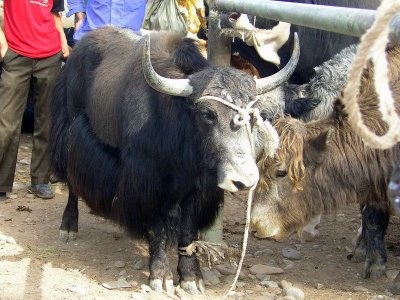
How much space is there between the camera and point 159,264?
4.27m

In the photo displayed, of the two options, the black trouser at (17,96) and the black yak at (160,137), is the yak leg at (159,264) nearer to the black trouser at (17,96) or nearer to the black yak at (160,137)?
the black yak at (160,137)

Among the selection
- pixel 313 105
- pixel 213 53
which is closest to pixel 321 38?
pixel 313 105

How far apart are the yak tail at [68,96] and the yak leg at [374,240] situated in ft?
6.81

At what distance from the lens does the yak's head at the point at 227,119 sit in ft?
11.8

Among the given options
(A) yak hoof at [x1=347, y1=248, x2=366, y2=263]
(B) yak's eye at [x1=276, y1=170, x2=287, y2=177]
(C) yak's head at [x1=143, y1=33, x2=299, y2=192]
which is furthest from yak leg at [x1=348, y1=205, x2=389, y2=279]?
(C) yak's head at [x1=143, y1=33, x2=299, y2=192]

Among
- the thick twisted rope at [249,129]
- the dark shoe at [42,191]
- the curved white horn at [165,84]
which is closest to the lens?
the thick twisted rope at [249,129]

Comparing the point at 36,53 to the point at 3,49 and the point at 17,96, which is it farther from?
the point at 17,96

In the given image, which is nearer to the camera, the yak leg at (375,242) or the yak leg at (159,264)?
the yak leg at (159,264)

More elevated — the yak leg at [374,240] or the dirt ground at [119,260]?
the yak leg at [374,240]

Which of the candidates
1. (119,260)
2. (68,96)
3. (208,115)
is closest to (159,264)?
(119,260)

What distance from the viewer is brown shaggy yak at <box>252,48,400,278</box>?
3979 millimetres

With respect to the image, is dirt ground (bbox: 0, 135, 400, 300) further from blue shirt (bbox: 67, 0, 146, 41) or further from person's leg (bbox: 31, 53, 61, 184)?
blue shirt (bbox: 67, 0, 146, 41)

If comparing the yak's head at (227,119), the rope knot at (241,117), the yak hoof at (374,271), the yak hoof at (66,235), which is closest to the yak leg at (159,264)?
the yak's head at (227,119)

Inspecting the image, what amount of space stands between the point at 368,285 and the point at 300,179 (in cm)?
93
